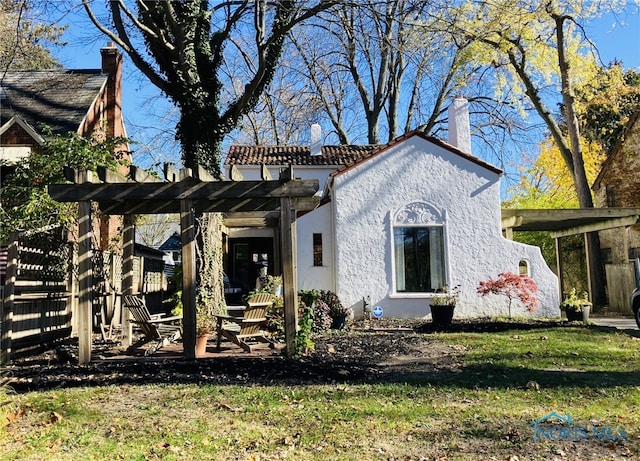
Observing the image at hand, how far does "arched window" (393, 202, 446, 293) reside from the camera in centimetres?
1360

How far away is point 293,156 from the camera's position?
22.6 meters

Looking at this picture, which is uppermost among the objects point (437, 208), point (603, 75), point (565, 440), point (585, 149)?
point (603, 75)

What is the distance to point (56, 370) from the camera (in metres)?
6.81

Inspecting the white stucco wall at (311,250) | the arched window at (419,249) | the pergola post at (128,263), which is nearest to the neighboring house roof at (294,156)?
the white stucco wall at (311,250)

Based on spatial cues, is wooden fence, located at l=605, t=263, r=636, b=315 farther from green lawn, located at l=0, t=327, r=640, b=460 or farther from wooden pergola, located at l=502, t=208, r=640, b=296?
green lawn, located at l=0, t=327, r=640, b=460

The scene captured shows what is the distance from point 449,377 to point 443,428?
2.02 m

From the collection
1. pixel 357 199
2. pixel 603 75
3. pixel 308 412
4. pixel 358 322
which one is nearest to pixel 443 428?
pixel 308 412

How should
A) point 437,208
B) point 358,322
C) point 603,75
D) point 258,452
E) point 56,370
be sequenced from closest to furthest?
point 258,452 < point 56,370 < point 358,322 < point 437,208 < point 603,75

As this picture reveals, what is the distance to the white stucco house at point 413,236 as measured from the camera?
13.4 m

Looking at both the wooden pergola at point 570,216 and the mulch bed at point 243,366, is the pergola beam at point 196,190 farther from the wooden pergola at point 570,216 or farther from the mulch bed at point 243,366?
the wooden pergola at point 570,216

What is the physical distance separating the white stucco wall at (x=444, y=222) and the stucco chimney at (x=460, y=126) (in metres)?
1.69

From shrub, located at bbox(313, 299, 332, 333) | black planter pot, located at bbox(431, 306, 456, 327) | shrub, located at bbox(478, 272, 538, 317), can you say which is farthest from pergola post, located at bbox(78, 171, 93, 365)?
shrub, located at bbox(478, 272, 538, 317)

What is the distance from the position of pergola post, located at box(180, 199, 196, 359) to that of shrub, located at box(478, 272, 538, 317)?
8.04m

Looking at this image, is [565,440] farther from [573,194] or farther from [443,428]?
[573,194]
